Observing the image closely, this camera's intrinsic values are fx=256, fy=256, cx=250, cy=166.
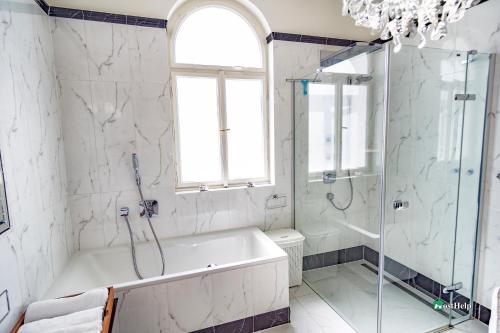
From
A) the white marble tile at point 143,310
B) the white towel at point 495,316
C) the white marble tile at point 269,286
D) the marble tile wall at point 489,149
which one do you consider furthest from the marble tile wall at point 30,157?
the marble tile wall at point 489,149

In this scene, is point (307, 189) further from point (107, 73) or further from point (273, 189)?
point (107, 73)

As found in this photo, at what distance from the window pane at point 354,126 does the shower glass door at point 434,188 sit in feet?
1.07

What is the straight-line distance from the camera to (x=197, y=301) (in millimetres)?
1823

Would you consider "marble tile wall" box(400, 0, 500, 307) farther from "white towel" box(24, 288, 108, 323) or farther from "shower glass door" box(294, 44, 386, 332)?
"white towel" box(24, 288, 108, 323)

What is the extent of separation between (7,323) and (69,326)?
1.01ft

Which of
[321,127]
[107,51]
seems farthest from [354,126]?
[107,51]

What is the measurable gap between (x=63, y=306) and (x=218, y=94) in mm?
1997

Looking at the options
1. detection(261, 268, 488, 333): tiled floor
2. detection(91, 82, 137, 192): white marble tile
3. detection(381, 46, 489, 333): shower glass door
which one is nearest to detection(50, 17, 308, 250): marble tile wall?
detection(91, 82, 137, 192): white marble tile

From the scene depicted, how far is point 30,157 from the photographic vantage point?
1557 mm

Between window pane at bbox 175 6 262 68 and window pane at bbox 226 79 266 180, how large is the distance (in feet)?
0.79

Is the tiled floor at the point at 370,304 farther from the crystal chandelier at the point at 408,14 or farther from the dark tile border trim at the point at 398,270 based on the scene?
the crystal chandelier at the point at 408,14

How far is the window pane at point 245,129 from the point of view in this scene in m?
2.63

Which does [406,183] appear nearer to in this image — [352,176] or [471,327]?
[352,176]

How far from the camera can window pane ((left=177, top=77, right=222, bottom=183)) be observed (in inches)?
98.0
